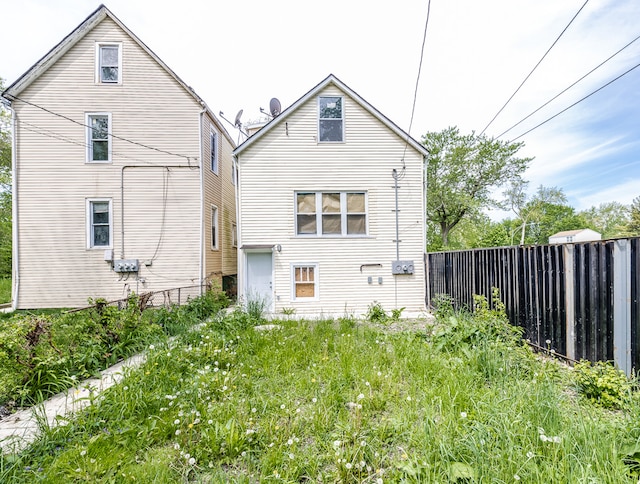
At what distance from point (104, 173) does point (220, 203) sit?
393 cm

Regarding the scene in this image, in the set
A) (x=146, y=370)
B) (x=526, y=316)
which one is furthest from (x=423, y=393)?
(x=146, y=370)

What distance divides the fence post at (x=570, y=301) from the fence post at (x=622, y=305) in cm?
56

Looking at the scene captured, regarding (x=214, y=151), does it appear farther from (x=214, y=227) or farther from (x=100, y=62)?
(x=100, y=62)

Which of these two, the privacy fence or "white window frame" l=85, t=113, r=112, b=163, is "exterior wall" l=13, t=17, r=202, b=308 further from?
the privacy fence

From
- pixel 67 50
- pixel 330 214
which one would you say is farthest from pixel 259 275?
pixel 67 50

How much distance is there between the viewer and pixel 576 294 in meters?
4.03

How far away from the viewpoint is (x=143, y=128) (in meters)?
9.86

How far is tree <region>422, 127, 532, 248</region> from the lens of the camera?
83.1 feet

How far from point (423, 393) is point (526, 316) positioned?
3.10 m

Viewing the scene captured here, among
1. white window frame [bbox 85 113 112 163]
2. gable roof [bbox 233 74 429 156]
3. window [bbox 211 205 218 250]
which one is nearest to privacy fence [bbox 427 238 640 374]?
gable roof [bbox 233 74 429 156]

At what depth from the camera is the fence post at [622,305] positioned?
3359 mm

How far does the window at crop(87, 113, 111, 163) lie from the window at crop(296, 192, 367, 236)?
676cm

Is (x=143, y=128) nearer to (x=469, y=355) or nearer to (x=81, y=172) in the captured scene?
(x=81, y=172)

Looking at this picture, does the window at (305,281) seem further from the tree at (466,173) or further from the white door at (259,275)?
the tree at (466,173)
